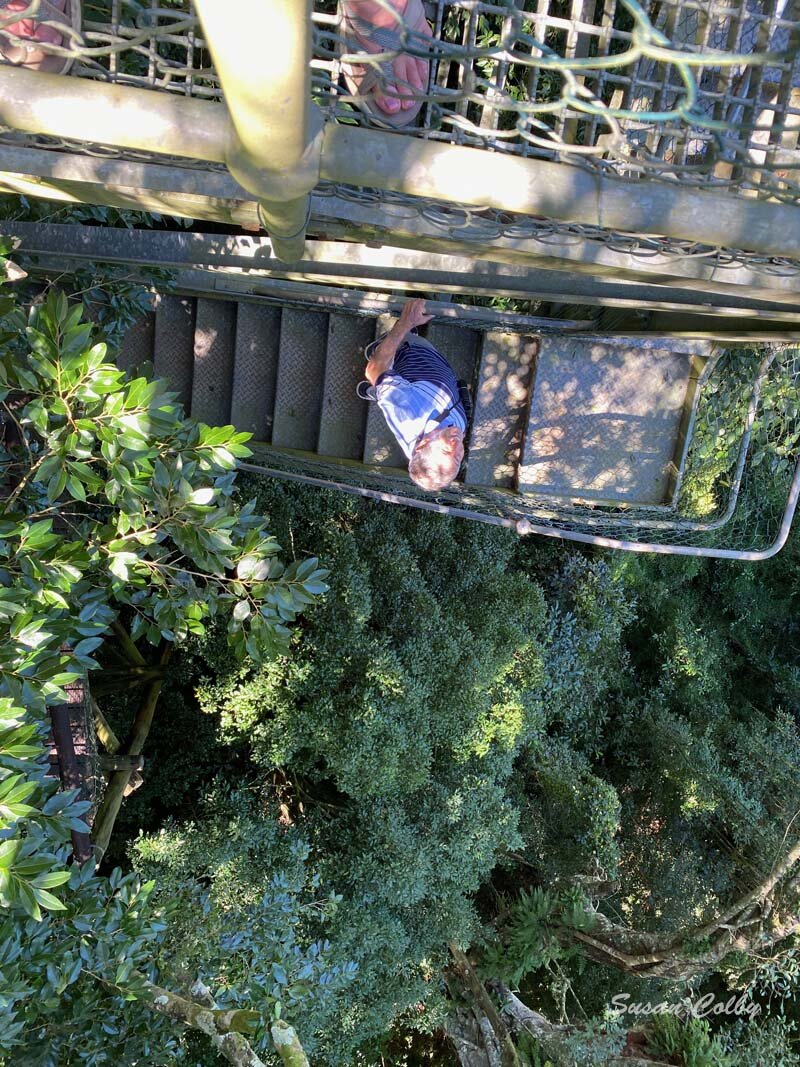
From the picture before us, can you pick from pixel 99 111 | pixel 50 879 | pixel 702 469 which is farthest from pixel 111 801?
pixel 99 111

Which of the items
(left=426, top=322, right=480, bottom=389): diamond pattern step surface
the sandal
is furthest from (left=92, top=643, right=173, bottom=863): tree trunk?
the sandal

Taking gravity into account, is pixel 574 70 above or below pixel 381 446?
above

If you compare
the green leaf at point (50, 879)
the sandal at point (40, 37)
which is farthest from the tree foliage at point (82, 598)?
the sandal at point (40, 37)

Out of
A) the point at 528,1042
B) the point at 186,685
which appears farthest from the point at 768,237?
the point at 528,1042

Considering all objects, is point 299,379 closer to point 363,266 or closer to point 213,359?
point 213,359

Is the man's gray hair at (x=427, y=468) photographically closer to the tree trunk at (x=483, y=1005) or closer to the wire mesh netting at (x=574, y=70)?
the wire mesh netting at (x=574, y=70)

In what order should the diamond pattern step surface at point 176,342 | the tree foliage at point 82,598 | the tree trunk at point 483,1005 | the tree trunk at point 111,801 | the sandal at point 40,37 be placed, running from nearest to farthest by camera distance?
1. the sandal at point 40,37
2. the tree foliage at point 82,598
3. the diamond pattern step surface at point 176,342
4. the tree trunk at point 111,801
5. the tree trunk at point 483,1005
